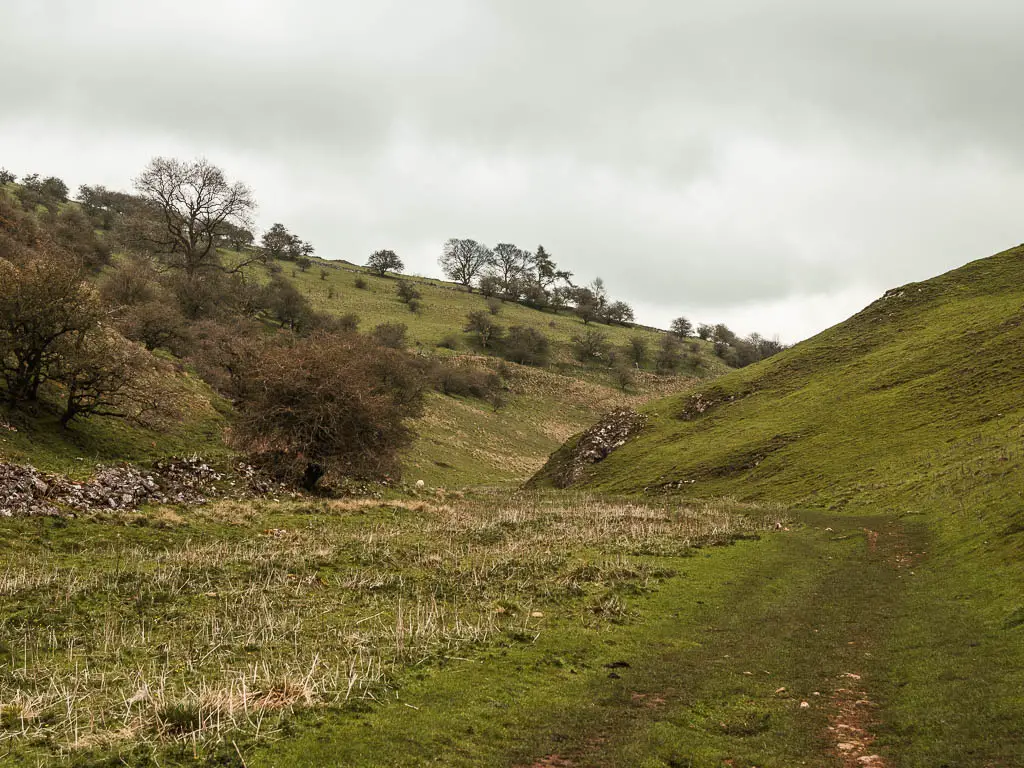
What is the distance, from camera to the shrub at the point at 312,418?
39406 mm

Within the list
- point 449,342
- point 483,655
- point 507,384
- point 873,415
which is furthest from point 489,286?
point 483,655

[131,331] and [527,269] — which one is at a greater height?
[527,269]

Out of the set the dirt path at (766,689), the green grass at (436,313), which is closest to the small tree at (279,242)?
the green grass at (436,313)

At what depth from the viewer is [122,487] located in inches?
1118

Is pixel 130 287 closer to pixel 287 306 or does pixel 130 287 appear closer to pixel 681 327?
pixel 287 306

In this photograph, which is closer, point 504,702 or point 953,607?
point 504,702

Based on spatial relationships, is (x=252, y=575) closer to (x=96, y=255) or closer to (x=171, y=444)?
(x=171, y=444)

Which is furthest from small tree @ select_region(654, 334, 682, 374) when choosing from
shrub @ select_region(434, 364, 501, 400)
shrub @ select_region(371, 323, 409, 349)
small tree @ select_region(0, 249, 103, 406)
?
small tree @ select_region(0, 249, 103, 406)

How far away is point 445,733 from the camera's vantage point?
9.33m

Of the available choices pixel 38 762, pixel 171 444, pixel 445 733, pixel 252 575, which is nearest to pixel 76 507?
pixel 252 575

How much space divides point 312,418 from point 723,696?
109ft

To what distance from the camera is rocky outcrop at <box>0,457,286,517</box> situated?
74.1ft

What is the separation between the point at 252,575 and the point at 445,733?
38.4 feet

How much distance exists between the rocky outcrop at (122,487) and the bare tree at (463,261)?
150 m
